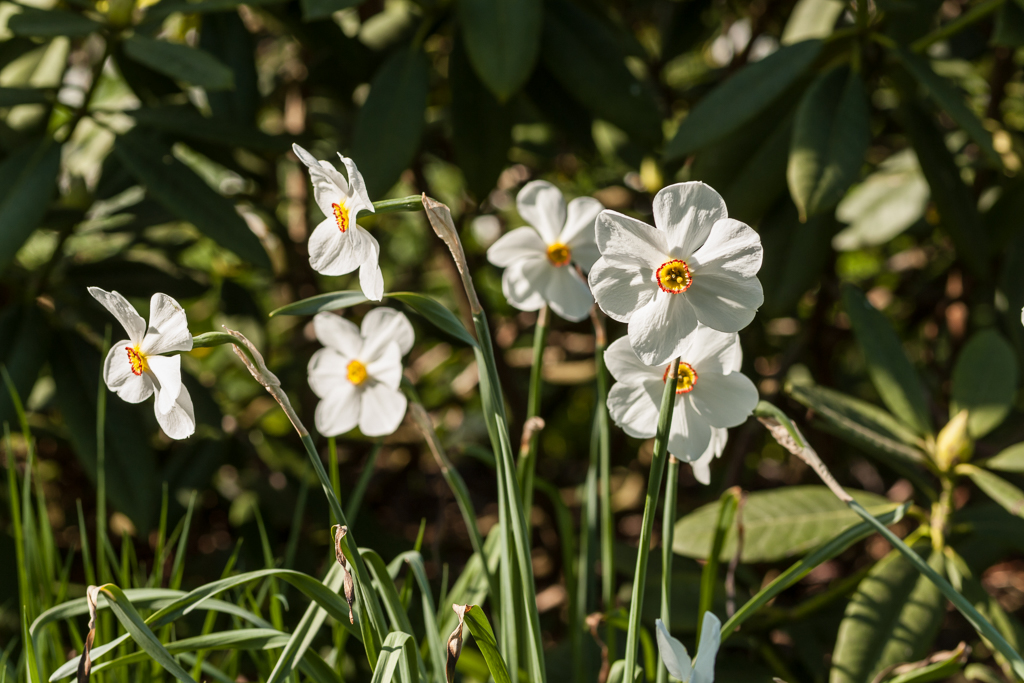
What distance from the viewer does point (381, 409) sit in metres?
0.68

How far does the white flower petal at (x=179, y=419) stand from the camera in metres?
0.49

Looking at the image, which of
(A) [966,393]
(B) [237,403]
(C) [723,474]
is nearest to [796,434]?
(A) [966,393]

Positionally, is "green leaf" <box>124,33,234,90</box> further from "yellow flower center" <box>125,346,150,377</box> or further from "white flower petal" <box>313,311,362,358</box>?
"yellow flower center" <box>125,346,150,377</box>

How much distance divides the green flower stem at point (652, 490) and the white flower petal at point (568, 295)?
169 millimetres

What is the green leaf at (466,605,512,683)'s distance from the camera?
49cm

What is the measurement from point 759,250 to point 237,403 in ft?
4.23

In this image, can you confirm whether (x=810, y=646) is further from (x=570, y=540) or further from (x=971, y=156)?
(x=971, y=156)

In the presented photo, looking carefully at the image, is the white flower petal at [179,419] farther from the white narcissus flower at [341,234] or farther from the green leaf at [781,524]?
the green leaf at [781,524]

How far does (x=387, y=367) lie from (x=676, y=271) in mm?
300

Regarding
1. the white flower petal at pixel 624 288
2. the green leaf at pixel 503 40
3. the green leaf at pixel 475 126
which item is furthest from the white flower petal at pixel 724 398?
the green leaf at pixel 475 126

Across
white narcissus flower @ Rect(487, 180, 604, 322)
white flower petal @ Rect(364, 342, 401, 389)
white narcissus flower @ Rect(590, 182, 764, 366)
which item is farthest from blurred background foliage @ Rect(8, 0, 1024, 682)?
white narcissus flower @ Rect(590, 182, 764, 366)

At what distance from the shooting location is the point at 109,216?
42.6 inches

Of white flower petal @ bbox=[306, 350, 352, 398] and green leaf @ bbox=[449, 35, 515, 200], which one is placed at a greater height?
green leaf @ bbox=[449, 35, 515, 200]

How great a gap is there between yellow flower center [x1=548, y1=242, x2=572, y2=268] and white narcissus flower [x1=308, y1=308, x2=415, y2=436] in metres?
0.14
